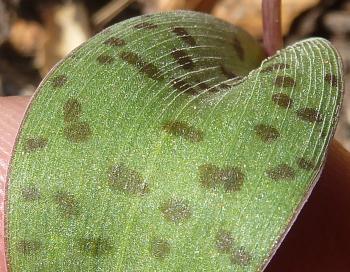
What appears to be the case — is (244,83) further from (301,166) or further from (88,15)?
(88,15)

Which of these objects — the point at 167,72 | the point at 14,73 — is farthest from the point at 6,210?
the point at 14,73

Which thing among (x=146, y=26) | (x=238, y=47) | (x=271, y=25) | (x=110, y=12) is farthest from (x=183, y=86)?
(x=110, y=12)

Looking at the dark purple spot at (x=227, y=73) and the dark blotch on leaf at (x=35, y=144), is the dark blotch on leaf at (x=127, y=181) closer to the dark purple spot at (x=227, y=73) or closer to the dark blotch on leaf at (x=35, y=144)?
the dark blotch on leaf at (x=35, y=144)

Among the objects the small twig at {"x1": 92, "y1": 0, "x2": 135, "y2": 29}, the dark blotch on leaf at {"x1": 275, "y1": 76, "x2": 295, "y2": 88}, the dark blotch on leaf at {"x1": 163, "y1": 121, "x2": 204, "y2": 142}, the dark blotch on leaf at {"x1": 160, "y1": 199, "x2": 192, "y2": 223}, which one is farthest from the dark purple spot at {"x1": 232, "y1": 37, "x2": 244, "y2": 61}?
the small twig at {"x1": 92, "y1": 0, "x2": 135, "y2": 29}

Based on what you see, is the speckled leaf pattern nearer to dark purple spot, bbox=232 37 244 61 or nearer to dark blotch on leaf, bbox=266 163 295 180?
dark blotch on leaf, bbox=266 163 295 180

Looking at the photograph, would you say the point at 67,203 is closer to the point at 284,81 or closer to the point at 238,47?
the point at 284,81

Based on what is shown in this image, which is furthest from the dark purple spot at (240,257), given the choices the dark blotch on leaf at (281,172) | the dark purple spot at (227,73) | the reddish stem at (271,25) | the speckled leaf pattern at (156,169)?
the reddish stem at (271,25)
